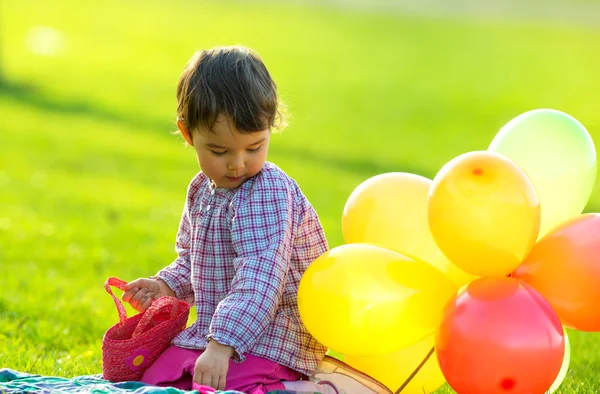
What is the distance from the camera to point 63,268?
5.92 metres

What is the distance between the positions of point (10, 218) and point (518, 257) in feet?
16.4

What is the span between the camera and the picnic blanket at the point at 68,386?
2.81 m

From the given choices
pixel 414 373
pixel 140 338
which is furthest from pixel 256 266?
pixel 414 373

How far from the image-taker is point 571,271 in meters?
2.86

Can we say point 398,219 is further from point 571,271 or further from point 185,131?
point 185,131

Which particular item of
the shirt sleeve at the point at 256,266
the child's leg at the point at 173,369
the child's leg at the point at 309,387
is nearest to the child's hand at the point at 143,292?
the child's leg at the point at 173,369

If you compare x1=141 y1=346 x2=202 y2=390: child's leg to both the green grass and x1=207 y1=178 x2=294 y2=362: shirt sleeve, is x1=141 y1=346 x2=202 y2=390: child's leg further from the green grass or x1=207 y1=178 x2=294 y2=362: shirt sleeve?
the green grass

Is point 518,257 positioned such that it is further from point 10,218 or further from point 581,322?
point 10,218

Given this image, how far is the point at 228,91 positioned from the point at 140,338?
86cm

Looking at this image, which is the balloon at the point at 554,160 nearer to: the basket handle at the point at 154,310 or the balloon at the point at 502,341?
the balloon at the point at 502,341

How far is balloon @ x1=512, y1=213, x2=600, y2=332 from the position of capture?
2.85m

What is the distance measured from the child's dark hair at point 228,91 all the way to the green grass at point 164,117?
0.81 ft

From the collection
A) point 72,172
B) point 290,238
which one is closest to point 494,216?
point 290,238

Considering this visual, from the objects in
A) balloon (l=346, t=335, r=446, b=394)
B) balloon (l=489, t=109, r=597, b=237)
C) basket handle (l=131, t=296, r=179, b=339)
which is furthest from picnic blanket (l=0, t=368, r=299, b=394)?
balloon (l=489, t=109, r=597, b=237)
